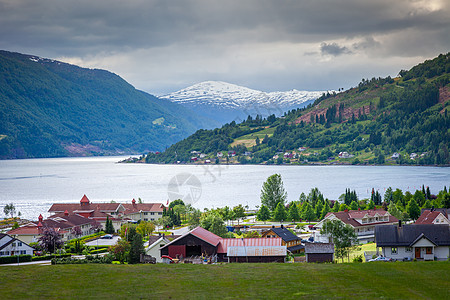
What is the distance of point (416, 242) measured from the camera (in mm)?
38469

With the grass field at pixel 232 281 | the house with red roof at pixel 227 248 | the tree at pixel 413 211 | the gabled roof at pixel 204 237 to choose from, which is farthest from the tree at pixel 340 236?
the tree at pixel 413 211

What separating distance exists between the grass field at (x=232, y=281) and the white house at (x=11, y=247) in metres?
22.9

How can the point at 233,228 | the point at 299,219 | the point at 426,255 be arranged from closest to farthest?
1. the point at 426,255
2. the point at 233,228
3. the point at 299,219

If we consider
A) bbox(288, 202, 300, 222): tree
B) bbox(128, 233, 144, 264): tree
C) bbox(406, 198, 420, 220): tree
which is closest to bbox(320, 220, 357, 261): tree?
bbox(128, 233, 144, 264): tree

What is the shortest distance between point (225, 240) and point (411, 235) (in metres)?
14.6

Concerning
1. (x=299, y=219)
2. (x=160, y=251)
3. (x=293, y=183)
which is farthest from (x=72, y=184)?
(x=160, y=251)

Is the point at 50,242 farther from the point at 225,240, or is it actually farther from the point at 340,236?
the point at 340,236

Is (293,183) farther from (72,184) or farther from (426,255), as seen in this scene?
(426,255)

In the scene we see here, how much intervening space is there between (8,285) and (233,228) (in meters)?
46.9

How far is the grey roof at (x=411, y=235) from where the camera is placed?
126 ft

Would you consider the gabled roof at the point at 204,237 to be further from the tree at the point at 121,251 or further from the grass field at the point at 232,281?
the grass field at the point at 232,281

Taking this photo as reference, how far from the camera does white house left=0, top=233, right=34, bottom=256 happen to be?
50438 millimetres

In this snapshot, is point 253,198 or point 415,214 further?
point 253,198

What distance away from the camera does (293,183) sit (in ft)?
507
